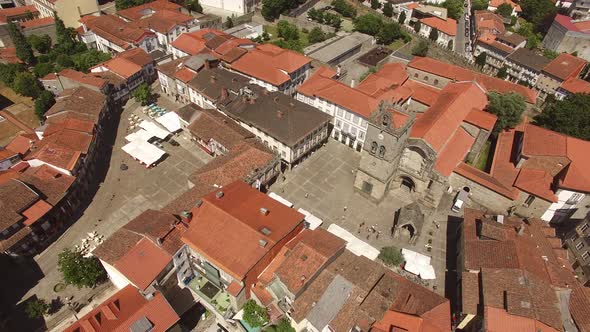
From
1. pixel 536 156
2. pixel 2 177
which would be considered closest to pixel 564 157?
pixel 536 156

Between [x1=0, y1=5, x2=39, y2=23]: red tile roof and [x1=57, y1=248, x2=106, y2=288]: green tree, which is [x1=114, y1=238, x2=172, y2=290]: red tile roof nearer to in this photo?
[x1=57, y1=248, x2=106, y2=288]: green tree

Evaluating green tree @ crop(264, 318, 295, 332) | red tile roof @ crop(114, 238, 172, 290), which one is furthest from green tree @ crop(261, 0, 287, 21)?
green tree @ crop(264, 318, 295, 332)

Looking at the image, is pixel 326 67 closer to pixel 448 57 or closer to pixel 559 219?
pixel 448 57

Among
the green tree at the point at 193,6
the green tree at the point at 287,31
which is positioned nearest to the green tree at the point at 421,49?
the green tree at the point at 287,31

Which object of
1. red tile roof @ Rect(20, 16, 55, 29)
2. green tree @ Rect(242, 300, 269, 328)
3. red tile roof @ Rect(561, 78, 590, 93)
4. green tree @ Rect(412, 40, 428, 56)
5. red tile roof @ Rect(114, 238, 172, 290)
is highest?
green tree @ Rect(412, 40, 428, 56)

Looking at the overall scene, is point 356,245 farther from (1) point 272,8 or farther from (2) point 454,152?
(1) point 272,8

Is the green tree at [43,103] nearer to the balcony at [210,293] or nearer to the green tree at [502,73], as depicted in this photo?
the balcony at [210,293]
